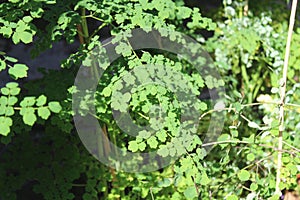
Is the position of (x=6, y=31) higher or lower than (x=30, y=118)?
higher

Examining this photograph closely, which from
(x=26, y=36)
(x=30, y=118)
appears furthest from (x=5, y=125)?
(x=26, y=36)

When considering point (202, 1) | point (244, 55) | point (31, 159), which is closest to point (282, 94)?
point (244, 55)

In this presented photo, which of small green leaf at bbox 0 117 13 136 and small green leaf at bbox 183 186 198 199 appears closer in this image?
small green leaf at bbox 0 117 13 136

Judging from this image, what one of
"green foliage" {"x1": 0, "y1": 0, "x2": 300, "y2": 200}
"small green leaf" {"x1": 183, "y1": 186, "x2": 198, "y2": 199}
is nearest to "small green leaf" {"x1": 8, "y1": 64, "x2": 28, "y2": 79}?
"green foliage" {"x1": 0, "y1": 0, "x2": 300, "y2": 200}

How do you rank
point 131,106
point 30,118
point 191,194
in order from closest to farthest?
1. point 30,118
2. point 191,194
3. point 131,106

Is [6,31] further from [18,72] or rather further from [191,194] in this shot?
[191,194]

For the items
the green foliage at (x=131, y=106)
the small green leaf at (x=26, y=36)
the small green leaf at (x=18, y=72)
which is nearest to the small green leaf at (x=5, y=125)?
the green foliage at (x=131, y=106)

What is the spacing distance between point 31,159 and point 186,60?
A: 0.77 metres

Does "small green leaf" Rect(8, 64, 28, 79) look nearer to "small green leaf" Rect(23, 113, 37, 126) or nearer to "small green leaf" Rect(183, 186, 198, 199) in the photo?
"small green leaf" Rect(23, 113, 37, 126)

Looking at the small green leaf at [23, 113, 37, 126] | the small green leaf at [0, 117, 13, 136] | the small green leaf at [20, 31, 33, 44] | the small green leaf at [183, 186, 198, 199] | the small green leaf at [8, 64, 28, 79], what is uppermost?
the small green leaf at [20, 31, 33, 44]

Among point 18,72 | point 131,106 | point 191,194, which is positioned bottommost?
point 191,194

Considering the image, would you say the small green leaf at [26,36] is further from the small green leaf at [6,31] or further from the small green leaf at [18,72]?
the small green leaf at [18,72]

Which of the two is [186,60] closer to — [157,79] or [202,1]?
[157,79]

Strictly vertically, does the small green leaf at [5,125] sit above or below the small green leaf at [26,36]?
below
